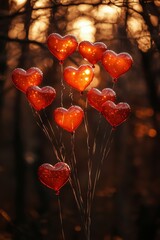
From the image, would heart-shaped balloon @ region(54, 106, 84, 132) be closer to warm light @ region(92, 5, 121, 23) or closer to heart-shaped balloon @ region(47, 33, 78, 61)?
heart-shaped balloon @ region(47, 33, 78, 61)

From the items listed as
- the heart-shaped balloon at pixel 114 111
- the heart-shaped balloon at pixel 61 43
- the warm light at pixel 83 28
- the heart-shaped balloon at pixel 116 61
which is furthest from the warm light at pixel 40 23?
the heart-shaped balloon at pixel 114 111

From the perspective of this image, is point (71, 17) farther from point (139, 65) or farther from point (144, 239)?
point (144, 239)

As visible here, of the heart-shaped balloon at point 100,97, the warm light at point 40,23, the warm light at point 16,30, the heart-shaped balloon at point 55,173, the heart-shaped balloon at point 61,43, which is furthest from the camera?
the warm light at point 16,30

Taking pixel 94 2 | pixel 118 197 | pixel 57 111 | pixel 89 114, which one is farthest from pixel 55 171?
pixel 89 114

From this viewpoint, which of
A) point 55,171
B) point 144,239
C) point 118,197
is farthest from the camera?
point 118,197

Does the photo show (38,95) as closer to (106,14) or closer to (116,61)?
(116,61)

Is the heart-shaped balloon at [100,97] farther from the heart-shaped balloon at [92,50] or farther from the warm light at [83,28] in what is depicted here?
the warm light at [83,28]

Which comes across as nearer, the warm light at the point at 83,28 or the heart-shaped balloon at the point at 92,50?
the heart-shaped balloon at the point at 92,50

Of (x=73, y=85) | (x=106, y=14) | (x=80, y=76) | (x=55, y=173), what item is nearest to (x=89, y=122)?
(x=106, y=14)
